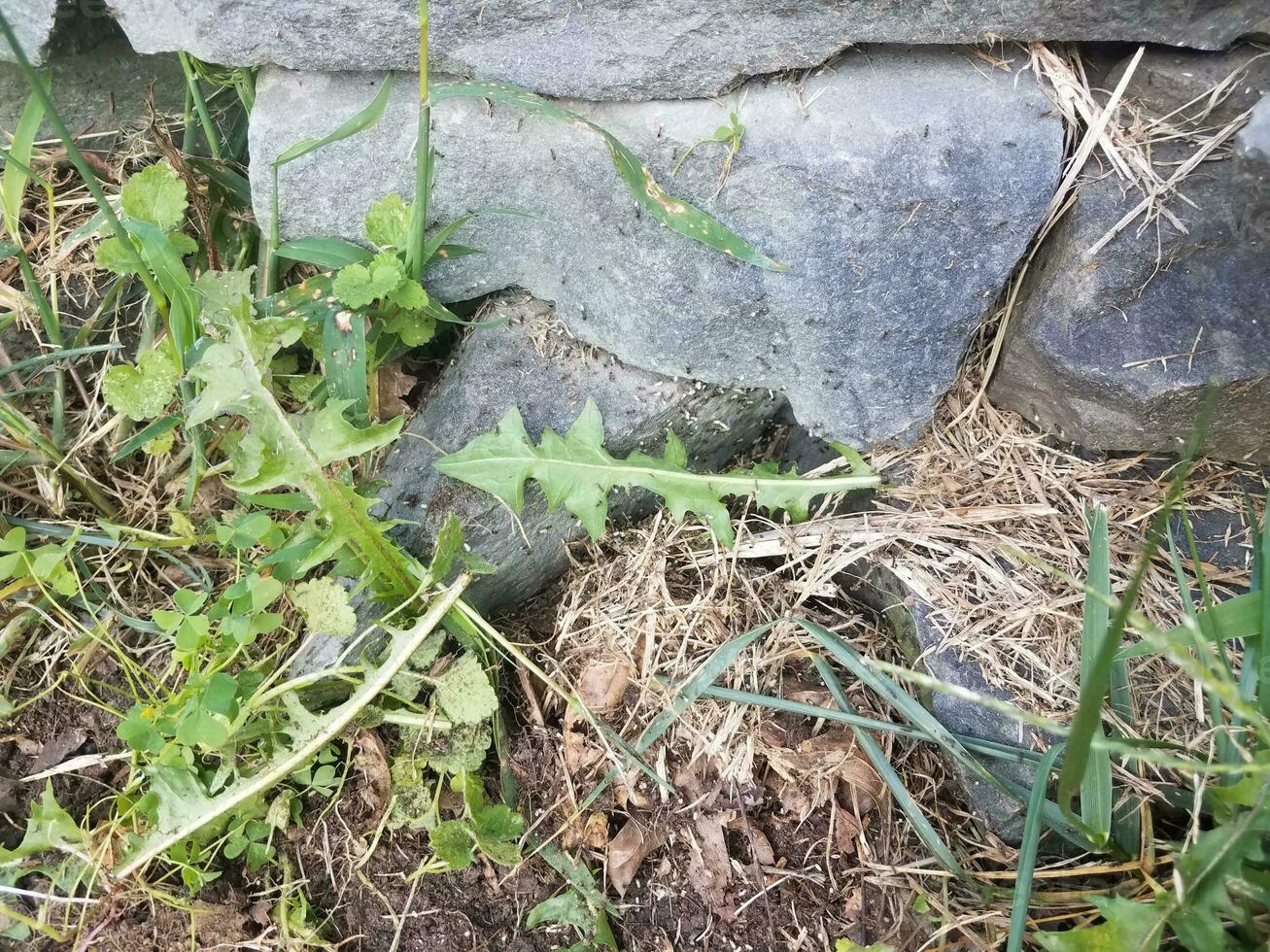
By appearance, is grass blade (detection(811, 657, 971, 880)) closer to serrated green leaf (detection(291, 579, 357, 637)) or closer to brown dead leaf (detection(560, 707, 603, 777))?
brown dead leaf (detection(560, 707, 603, 777))

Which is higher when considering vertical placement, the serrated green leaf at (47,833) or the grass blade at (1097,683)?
the grass blade at (1097,683)

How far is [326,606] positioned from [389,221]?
819 millimetres

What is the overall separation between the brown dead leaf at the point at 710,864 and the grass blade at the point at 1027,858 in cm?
51

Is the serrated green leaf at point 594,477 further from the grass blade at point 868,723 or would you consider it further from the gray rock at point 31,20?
the gray rock at point 31,20

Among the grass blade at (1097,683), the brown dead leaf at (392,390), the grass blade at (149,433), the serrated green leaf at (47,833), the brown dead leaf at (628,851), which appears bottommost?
the brown dead leaf at (628,851)

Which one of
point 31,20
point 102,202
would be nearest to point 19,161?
point 31,20

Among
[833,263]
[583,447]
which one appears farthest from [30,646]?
[833,263]

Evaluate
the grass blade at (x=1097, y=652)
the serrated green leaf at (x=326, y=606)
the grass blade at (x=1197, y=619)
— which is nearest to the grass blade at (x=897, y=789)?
the grass blade at (x=1097, y=652)

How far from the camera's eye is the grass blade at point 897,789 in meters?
1.60

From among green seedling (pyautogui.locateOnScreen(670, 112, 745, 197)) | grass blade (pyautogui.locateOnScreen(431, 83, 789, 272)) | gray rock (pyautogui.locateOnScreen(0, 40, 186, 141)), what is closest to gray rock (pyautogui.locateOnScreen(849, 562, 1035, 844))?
grass blade (pyautogui.locateOnScreen(431, 83, 789, 272))

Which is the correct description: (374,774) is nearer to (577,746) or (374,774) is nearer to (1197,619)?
(577,746)

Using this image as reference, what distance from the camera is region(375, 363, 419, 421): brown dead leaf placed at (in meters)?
2.03

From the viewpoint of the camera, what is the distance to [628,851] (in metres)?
1.73

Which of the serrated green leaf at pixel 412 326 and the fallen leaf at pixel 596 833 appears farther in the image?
the serrated green leaf at pixel 412 326
